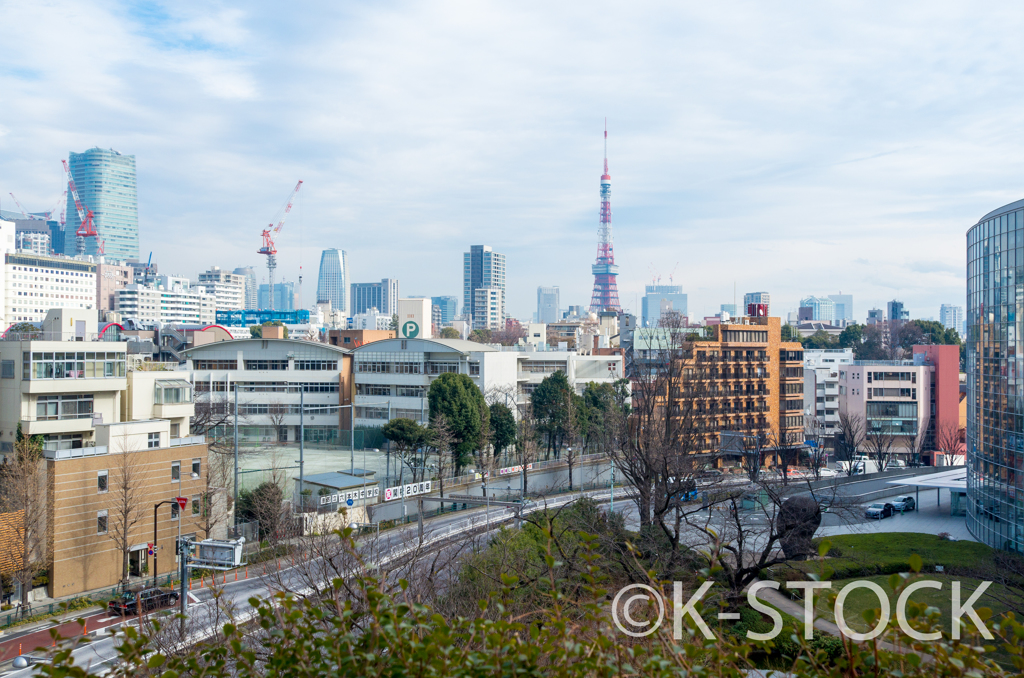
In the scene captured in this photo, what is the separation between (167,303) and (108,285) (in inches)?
426

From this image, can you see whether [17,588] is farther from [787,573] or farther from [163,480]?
[787,573]

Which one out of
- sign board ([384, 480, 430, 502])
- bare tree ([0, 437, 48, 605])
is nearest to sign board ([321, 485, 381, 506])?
sign board ([384, 480, 430, 502])

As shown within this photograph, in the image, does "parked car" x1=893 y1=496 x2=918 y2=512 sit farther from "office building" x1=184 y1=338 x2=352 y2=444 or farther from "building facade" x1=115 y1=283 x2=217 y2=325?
"building facade" x1=115 y1=283 x2=217 y2=325

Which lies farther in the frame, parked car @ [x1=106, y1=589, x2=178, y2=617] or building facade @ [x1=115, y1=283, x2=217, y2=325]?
building facade @ [x1=115, y1=283, x2=217, y2=325]

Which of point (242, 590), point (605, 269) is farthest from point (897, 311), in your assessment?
point (242, 590)

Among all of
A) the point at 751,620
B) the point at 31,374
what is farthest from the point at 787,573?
the point at 31,374

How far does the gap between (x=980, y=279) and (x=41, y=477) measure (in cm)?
2762

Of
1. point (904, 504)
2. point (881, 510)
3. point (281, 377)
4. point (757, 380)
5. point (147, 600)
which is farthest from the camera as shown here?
→ point (281, 377)

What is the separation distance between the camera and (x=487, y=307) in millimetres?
174250

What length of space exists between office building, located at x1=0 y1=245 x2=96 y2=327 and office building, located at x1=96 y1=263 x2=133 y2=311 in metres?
12.4

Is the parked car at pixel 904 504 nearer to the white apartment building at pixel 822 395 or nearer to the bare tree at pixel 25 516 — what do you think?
the white apartment building at pixel 822 395

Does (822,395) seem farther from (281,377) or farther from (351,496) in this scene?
(351,496)

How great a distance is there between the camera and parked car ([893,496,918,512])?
30203mm

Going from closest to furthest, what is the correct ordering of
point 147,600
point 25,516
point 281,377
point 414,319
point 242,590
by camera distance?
point 147,600, point 25,516, point 242,590, point 281,377, point 414,319
